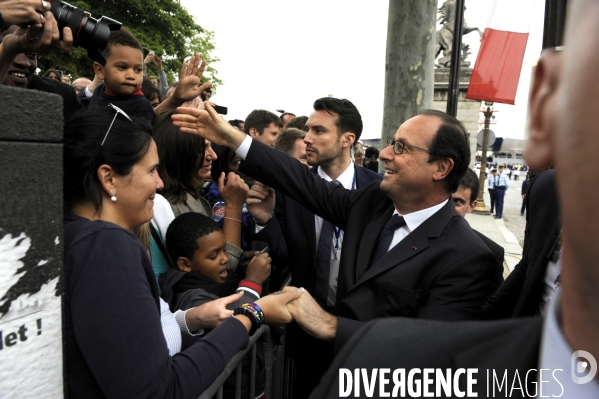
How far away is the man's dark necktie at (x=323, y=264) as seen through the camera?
2.97 m

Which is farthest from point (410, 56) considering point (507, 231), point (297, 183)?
point (507, 231)

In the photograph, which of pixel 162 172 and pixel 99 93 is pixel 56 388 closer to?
pixel 162 172

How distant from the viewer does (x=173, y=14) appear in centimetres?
2780

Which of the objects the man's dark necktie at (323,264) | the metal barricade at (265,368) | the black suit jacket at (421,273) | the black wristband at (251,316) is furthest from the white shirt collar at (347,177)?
the black wristband at (251,316)

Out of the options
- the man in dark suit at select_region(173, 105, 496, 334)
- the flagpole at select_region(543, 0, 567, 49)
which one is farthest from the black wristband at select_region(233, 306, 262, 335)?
the flagpole at select_region(543, 0, 567, 49)

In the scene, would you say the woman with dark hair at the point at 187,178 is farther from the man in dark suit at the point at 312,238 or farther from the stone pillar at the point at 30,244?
the stone pillar at the point at 30,244

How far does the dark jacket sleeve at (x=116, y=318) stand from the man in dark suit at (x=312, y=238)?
1.68 metres

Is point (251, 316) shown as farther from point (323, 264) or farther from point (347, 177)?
point (347, 177)

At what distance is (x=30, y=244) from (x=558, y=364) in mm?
1120

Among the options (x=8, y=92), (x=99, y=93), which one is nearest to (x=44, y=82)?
(x=99, y=93)

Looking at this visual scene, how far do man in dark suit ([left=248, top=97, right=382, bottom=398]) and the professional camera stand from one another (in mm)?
1269

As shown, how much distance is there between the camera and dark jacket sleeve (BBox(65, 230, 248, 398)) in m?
1.25

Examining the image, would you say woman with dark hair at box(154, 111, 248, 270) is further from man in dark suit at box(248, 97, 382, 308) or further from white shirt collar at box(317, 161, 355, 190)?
white shirt collar at box(317, 161, 355, 190)

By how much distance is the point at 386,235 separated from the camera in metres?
2.51
